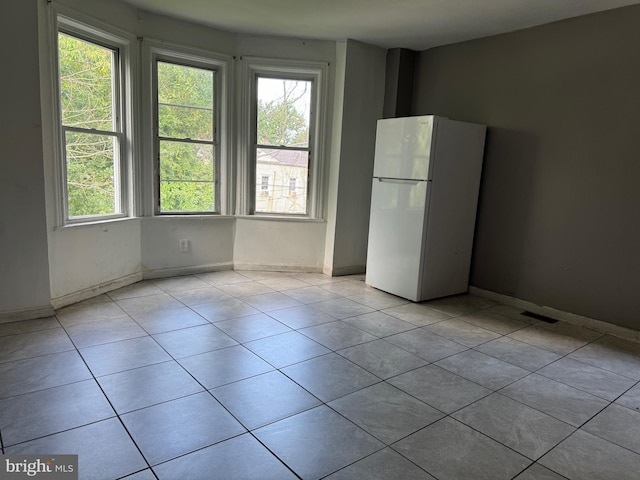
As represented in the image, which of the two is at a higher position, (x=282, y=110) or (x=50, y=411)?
(x=282, y=110)

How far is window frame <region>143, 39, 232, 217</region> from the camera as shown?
3920mm

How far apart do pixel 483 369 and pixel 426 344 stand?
0.43 m

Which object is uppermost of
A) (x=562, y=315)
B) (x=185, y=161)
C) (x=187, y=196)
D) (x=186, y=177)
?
(x=185, y=161)

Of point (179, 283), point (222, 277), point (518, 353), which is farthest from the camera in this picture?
point (222, 277)

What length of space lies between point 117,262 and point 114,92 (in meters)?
1.48

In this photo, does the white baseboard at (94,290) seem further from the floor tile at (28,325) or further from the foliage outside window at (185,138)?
the foliage outside window at (185,138)

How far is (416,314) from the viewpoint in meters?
3.54

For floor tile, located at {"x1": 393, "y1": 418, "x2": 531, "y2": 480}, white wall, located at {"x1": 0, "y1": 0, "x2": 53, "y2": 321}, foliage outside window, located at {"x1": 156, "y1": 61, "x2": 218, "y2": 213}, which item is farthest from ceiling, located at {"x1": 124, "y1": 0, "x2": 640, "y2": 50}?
floor tile, located at {"x1": 393, "y1": 418, "x2": 531, "y2": 480}

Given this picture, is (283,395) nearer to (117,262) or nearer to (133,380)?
(133,380)

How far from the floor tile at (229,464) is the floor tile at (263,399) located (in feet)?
0.55

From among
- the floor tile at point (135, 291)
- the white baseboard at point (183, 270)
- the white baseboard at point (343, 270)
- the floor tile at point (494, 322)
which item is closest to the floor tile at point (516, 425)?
the floor tile at point (494, 322)

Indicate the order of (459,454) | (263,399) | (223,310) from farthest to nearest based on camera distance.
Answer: (223,310) → (263,399) → (459,454)

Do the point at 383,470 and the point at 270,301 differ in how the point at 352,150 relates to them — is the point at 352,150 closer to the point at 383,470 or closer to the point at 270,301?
the point at 270,301

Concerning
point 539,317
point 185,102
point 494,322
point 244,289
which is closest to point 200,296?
point 244,289
